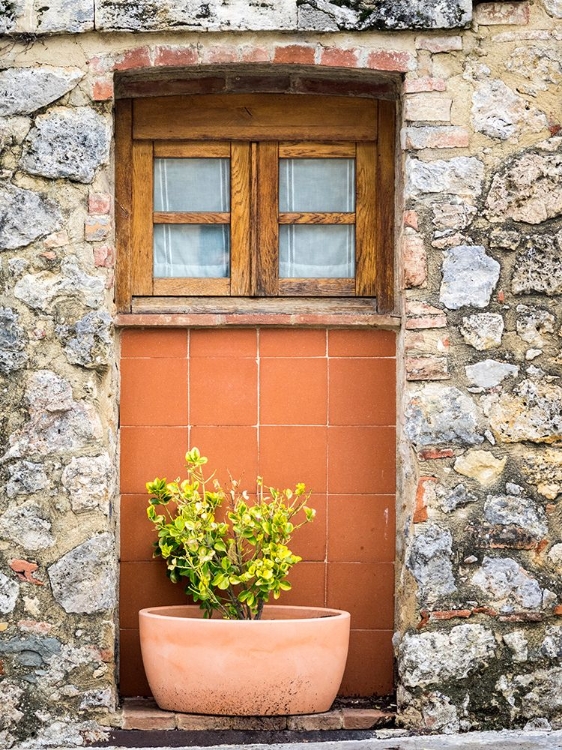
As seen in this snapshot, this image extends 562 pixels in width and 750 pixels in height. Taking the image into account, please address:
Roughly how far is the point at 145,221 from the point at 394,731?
256cm

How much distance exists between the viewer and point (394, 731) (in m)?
4.47

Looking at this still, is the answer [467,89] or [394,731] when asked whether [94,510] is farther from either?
[467,89]

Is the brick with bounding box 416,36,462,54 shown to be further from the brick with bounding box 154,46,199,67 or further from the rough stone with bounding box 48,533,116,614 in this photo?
the rough stone with bounding box 48,533,116,614

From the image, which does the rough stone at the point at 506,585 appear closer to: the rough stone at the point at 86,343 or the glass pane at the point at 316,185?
the glass pane at the point at 316,185

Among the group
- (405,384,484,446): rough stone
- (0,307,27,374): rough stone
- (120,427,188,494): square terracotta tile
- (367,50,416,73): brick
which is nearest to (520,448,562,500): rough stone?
(405,384,484,446): rough stone

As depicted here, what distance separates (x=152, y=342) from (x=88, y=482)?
2.37 ft

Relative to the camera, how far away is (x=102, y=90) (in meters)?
4.62

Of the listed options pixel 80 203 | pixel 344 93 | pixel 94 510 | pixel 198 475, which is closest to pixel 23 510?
pixel 94 510

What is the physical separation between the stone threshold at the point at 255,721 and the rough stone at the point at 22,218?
2121 millimetres

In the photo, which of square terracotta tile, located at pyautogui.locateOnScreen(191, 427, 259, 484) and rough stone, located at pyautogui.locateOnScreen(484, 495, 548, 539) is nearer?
rough stone, located at pyautogui.locateOnScreen(484, 495, 548, 539)

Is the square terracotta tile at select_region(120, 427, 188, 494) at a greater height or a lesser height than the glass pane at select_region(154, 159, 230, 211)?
lesser

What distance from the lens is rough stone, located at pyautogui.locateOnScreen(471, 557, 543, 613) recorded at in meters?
4.51

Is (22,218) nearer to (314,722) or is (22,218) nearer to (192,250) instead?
(192,250)

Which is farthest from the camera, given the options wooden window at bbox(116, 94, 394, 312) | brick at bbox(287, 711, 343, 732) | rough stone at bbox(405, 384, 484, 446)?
wooden window at bbox(116, 94, 394, 312)
